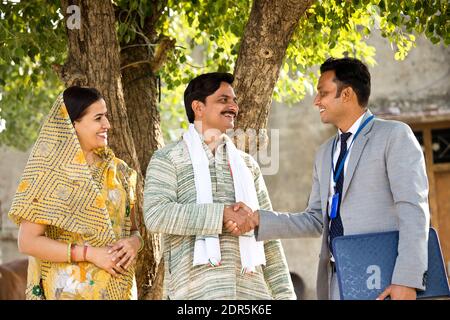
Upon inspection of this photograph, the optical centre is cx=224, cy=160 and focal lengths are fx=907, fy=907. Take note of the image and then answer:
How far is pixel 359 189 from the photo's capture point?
4504mm

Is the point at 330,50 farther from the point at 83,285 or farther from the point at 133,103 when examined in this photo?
the point at 83,285

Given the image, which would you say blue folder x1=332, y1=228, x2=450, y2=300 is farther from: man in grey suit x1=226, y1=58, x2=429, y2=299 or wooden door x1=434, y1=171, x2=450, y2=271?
wooden door x1=434, y1=171, x2=450, y2=271

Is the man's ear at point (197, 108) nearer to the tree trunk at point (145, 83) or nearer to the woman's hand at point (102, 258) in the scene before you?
the woman's hand at point (102, 258)

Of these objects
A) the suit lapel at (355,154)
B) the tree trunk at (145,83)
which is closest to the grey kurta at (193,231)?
the suit lapel at (355,154)

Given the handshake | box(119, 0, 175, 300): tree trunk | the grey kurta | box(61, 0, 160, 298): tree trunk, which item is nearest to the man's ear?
the grey kurta

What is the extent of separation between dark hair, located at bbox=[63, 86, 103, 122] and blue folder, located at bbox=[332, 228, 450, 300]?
1.59 metres

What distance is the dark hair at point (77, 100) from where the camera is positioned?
4.94 metres

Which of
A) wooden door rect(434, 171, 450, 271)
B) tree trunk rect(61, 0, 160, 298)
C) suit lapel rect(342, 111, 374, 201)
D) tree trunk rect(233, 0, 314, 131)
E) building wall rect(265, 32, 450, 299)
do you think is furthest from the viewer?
building wall rect(265, 32, 450, 299)

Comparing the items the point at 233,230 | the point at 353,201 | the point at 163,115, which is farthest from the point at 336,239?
the point at 163,115

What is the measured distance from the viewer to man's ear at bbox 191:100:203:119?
16.6ft

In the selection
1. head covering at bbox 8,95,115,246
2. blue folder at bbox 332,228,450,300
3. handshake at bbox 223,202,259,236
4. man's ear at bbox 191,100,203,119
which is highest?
man's ear at bbox 191,100,203,119

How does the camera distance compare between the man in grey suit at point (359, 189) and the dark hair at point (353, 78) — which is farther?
the dark hair at point (353, 78)

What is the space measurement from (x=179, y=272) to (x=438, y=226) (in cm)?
939

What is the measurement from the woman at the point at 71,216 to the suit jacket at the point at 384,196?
0.81 m
